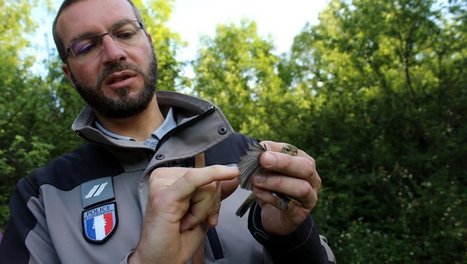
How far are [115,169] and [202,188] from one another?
0.67 meters

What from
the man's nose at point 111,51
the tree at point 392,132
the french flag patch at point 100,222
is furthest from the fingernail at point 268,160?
the tree at point 392,132

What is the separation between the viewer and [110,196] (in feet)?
6.21

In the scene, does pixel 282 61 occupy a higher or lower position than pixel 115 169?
higher

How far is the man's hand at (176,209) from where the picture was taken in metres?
1.42

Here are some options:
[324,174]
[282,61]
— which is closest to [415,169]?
[324,174]

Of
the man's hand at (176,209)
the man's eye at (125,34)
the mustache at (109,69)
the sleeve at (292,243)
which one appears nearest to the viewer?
the man's hand at (176,209)

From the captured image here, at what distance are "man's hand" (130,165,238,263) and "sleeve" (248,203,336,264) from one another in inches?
15.6

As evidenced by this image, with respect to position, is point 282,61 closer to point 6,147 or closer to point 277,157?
point 6,147

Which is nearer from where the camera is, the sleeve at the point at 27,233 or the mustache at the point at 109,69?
the sleeve at the point at 27,233

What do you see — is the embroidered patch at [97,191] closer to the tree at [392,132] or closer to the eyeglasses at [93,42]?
the eyeglasses at [93,42]

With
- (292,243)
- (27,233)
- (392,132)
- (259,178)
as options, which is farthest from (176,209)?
(392,132)

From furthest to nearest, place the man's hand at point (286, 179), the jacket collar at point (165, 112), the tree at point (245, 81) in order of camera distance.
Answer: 1. the tree at point (245, 81)
2. the jacket collar at point (165, 112)
3. the man's hand at point (286, 179)

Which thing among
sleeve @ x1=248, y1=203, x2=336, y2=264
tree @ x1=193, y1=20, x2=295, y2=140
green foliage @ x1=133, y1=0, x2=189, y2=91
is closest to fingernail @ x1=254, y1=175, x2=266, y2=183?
sleeve @ x1=248, y1=203, x2=336, y2=264

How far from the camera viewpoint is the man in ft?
4.91
